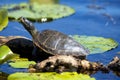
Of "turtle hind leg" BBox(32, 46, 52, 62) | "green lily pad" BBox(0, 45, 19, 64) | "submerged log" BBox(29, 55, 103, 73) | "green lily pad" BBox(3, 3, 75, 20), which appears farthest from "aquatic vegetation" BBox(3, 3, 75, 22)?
"green lily pad" BBox(0, 45, 19, 64)

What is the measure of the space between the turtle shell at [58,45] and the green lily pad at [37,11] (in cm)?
221

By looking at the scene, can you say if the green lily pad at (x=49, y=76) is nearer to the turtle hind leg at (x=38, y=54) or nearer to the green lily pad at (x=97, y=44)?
the turtle hind leg at (x=38, y=54)

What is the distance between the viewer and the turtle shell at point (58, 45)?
11.0ft

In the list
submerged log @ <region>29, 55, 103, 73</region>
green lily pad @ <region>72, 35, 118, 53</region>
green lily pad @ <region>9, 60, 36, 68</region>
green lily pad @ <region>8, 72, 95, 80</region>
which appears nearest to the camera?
green lily pad @ <region>8, 72, 95, 80</region>

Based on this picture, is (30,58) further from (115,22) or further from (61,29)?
(115,22)

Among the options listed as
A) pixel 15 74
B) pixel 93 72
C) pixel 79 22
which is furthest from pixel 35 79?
pixel 79 22

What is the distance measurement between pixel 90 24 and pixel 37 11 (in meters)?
1.16

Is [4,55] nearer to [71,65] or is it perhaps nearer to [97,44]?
[71,65]

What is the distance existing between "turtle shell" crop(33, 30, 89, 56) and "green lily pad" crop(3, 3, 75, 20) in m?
2.21

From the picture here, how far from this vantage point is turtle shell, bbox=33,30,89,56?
334 cm

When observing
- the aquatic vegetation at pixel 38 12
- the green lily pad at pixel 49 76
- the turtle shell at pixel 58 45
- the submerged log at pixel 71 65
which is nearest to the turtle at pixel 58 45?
the turtle shell at pixel 58 45

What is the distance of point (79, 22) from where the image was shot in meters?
5.66

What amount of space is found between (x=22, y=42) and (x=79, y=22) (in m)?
2.09

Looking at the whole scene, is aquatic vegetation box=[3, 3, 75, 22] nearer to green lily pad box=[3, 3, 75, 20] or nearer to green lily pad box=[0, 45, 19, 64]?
green lily pad box=[3, 3, 75, 20]
